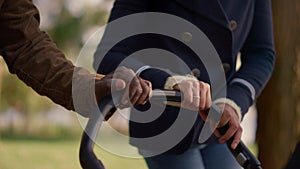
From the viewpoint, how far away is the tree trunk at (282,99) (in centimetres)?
491

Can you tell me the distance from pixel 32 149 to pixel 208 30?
36.5 feet

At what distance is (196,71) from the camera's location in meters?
2.88

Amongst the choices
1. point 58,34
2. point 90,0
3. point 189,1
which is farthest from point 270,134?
point 58,34

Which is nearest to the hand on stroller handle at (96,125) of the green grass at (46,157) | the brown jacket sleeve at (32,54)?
the brown jacket sleeve at (32,54)

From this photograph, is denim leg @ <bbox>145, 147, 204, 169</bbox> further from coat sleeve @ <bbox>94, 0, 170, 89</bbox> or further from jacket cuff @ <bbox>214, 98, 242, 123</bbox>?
coat sleeve @ <bbox>94, 0, 170, 89</bbox>

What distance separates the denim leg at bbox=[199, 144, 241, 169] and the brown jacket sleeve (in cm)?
82

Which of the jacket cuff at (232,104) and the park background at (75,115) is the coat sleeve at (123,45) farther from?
the park background at (75,115)

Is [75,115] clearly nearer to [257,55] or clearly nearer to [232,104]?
[257,55]

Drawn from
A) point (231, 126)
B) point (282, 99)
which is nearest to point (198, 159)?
point (231, 126)

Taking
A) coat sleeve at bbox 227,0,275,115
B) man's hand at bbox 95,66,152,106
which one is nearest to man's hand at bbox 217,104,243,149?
coat sleeve at bbox 227,0,275,115

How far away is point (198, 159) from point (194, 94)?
2.18 feet

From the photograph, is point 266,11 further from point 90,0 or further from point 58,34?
point 58,34

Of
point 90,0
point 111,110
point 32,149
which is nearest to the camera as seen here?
point 111,110

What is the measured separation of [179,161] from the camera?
2.88m
